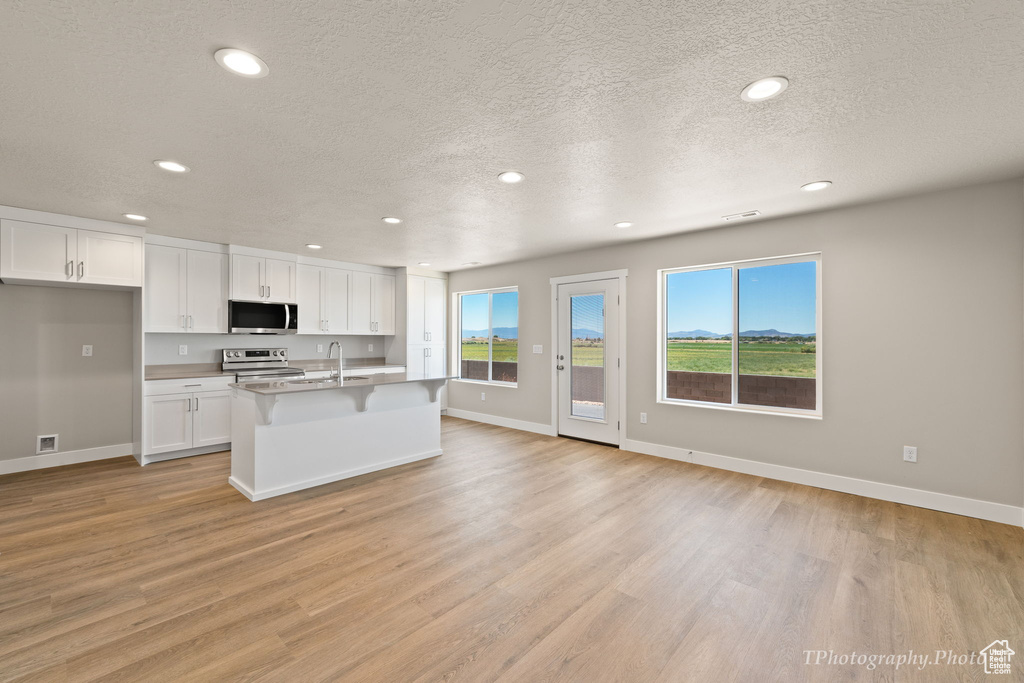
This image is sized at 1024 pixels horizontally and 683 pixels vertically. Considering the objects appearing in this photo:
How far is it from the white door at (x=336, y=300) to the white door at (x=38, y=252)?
2572 millimetres

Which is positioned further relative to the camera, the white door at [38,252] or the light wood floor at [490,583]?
the white door at [38,252]

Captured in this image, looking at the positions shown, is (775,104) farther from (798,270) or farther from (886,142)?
(798,270)

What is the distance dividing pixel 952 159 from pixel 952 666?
2.82 m

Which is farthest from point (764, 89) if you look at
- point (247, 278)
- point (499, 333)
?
point (247, 278)

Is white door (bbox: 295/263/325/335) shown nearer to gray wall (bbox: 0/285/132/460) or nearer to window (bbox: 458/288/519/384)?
gray wall (bbox: 0/285/132/460)

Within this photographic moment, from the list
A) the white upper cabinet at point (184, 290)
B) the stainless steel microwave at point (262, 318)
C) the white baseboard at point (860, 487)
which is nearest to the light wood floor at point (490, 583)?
the white baseboard at point (860, 487)

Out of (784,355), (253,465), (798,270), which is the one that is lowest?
(253,465)

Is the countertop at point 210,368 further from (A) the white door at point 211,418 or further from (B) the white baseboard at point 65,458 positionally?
(B) the white baseboard at point 65,458

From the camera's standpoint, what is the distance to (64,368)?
454 cm

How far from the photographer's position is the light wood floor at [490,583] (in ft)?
5.90

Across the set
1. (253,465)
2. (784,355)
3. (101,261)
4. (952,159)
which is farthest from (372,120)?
(784,355)

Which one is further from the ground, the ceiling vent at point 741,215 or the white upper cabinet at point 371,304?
the ceiling vent at point 741,215

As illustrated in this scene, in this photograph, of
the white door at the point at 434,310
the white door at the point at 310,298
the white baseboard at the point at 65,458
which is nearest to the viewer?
the white baseboard at the point at 65,458

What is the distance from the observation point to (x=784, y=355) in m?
4.93
